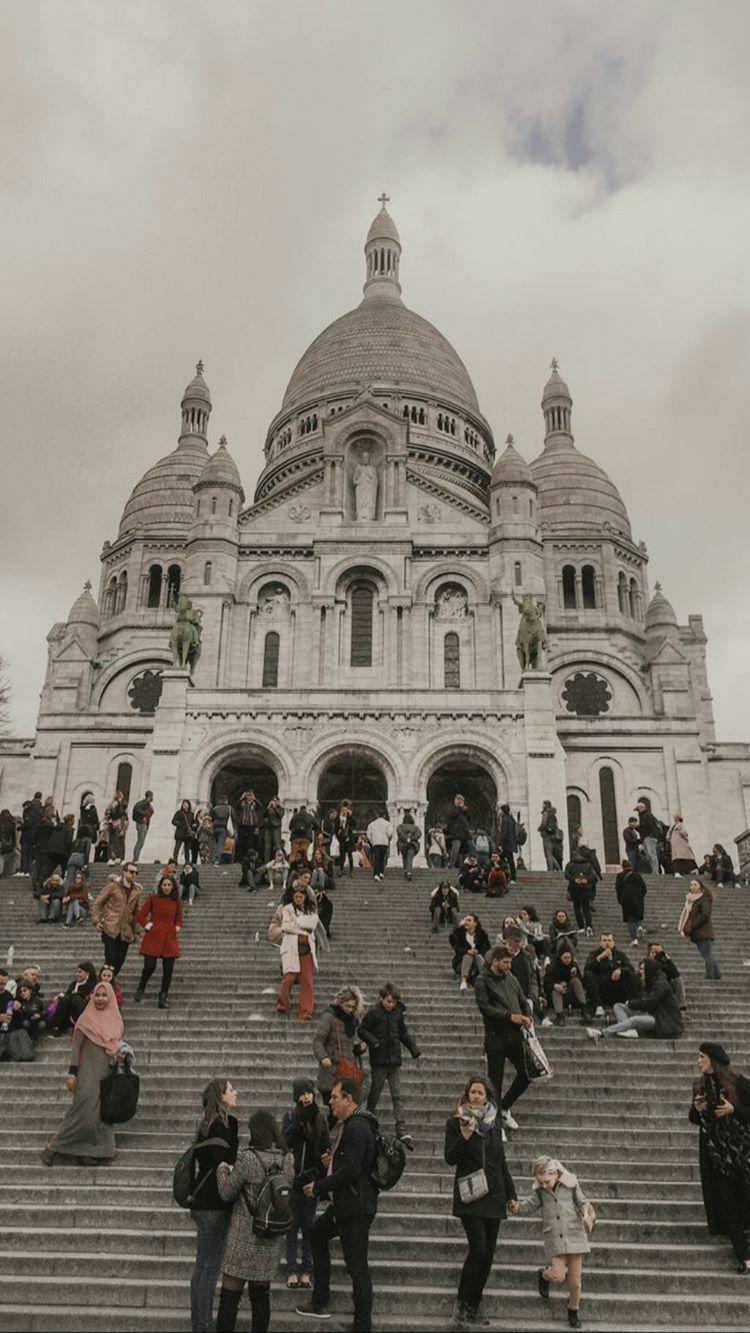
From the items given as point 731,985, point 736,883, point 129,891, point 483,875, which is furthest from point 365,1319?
point 736,883

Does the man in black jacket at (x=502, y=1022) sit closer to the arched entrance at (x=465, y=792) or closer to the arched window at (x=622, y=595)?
the arched entrance at (x=465, y=792)

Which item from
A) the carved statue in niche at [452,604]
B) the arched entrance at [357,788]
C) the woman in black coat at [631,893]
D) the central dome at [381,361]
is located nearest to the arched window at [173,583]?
the central dome at [381,361]

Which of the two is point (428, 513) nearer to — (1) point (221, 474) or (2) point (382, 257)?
(1) point (221, 474)

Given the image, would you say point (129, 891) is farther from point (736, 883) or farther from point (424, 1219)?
point (736, 883)

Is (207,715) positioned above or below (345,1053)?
above

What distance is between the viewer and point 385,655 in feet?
117

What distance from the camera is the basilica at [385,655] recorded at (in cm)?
3119

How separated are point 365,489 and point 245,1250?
34.2 metres

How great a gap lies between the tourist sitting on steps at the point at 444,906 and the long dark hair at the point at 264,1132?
10.6m

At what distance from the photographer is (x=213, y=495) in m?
38.3

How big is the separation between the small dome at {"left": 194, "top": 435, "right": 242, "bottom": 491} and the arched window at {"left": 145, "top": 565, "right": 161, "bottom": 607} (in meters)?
8.75

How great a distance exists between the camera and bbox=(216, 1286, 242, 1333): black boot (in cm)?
659

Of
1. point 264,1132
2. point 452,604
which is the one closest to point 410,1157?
point 264,1132

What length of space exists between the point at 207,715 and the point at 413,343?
31115mm
